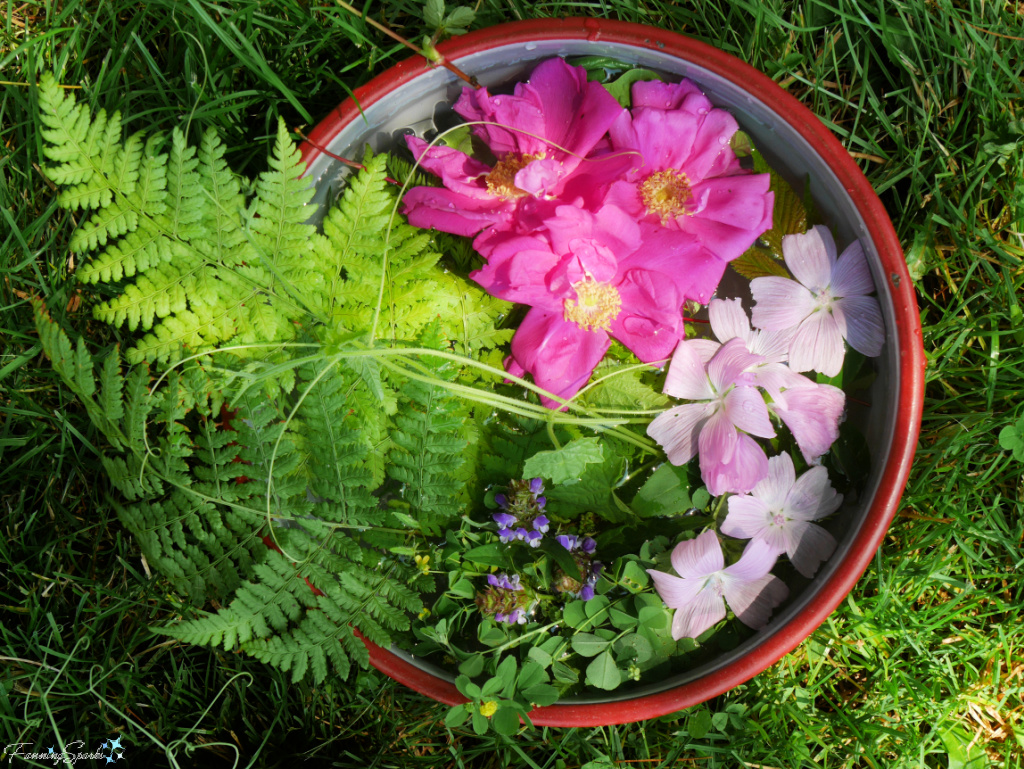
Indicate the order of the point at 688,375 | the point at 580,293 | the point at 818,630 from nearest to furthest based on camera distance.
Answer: the point at 580,293 < the point at 688,375 < the point at 818,630

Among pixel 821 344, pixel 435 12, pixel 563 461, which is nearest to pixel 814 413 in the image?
pixel 821 344

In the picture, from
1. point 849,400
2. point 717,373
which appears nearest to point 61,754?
point 717,373

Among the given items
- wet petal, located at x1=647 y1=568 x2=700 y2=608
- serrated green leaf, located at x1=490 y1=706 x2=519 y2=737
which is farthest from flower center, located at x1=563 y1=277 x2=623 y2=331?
serrated green leaf, located at x1=490 y1=706 x2=519 y2=737

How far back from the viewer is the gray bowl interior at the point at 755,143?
4.13 ft

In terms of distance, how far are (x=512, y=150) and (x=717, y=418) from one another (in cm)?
58

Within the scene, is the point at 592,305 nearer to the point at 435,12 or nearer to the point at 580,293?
the point at 580,293

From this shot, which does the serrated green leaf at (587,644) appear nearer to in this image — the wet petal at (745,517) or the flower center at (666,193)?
the wet petal at (745,517)

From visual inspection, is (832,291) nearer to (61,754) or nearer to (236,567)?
(236,567)

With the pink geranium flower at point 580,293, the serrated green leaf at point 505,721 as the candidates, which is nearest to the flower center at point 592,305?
the pink geranium flower at point 580,293

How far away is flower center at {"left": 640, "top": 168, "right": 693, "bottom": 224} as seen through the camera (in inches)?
48.2

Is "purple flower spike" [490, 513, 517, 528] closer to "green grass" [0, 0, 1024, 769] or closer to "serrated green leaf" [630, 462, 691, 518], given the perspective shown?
"serrated green leaf" [630, 462, 691, 518]

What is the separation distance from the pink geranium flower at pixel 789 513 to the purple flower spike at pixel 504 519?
377 mm

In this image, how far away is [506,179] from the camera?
48.5 inches

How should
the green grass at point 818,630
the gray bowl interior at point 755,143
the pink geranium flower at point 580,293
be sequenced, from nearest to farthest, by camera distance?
the pink geranium flower at point 580,293 → the gray bowl interior at point 755,143 → the green grass at point 818,630
